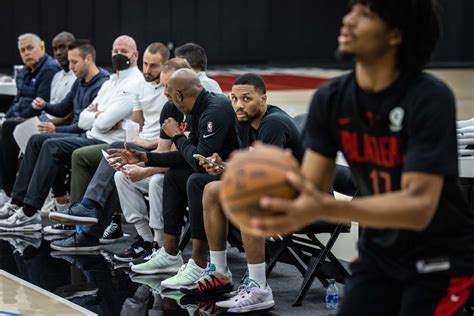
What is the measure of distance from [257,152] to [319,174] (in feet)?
1.70

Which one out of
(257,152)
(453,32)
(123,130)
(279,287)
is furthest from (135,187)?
(453,32)

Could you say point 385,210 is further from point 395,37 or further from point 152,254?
point 152,254

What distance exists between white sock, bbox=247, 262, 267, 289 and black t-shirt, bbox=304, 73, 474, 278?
266cm

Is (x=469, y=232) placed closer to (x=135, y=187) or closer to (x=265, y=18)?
(x=135, y=187)

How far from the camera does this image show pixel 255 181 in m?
2.34

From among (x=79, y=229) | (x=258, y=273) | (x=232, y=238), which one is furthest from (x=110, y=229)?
(x=258, y=273)

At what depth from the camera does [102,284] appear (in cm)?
634

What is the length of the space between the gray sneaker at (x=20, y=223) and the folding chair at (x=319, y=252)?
271 cm

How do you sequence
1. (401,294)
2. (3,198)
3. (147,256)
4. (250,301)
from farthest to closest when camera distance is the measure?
(3,198) < (147,256) < (250,301) < (401,294)

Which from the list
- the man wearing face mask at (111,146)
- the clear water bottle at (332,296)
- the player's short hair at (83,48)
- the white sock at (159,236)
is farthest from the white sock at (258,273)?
the player's short hair at (83,48)

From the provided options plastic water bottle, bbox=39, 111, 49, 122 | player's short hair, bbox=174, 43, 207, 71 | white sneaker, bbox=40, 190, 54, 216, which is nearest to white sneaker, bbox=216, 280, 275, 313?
player's short hair, bbox=174, 43, 207, 71

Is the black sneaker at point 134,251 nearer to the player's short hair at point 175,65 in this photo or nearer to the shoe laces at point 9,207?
the player's short hair at point 175,65

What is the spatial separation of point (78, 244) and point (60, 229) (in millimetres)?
656

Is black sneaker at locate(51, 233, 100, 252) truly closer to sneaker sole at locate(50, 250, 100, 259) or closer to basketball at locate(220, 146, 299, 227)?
sneaker sole at locate(50, 250, 100, 259)
